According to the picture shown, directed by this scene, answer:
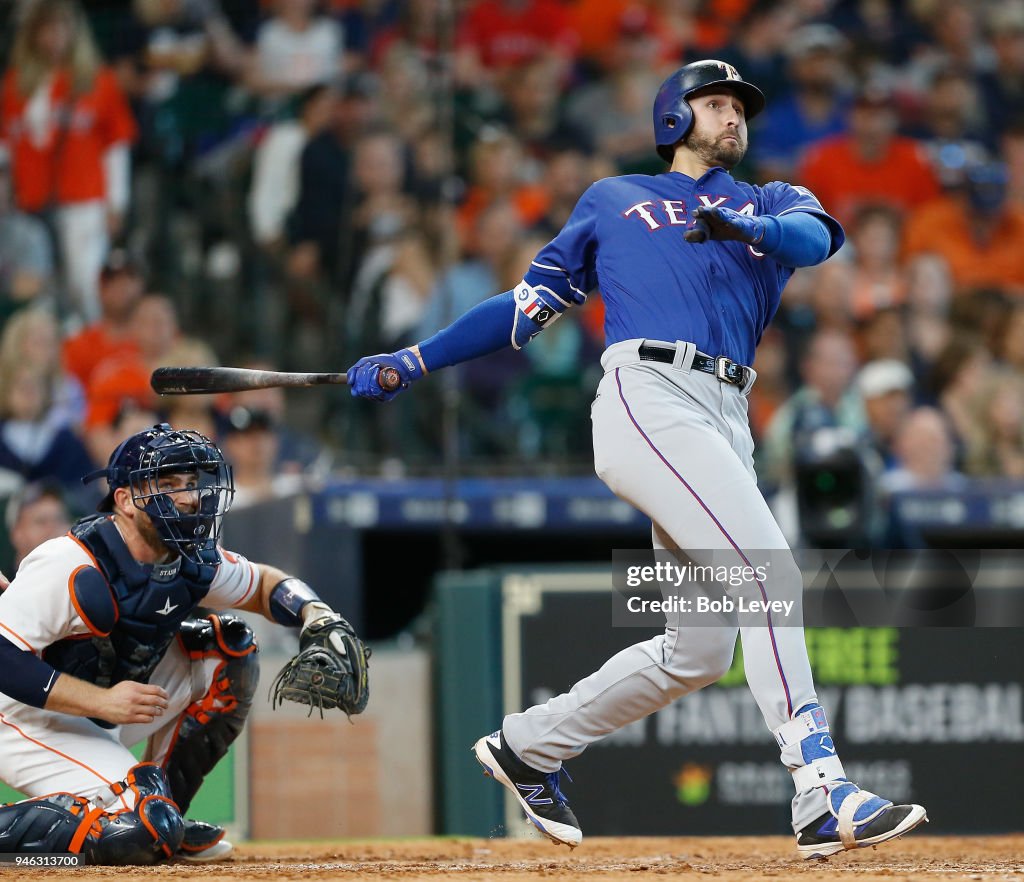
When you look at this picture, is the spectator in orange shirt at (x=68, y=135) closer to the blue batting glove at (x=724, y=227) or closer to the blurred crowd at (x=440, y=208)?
the blurred crowd at (x=440, y=208)

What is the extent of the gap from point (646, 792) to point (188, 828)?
2.37 metres

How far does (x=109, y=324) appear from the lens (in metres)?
8.17

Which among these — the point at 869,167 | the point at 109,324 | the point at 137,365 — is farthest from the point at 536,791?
the point at 869,167

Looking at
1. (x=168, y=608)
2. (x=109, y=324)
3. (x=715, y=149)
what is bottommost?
(x=168, y=608)

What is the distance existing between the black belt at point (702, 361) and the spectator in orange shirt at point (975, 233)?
528 cm

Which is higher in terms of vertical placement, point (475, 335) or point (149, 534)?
point (475, 335)

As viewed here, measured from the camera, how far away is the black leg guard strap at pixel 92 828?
411cm

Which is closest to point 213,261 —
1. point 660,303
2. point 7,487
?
point 7,487

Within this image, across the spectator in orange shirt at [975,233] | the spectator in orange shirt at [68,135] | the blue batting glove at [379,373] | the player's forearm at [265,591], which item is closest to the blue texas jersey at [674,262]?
the blue batting glove at [379,373]

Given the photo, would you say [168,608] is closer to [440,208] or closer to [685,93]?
[685,93]

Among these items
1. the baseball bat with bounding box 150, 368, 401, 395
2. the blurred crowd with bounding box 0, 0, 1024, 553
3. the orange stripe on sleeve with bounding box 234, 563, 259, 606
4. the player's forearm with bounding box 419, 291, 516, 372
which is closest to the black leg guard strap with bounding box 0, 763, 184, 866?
the orange stripe on sleeve with bounding box 234, 563, 259, 606

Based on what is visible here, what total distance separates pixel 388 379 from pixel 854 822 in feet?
5.47

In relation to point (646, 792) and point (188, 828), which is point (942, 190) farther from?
point (188, 828)

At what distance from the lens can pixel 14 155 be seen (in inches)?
338
